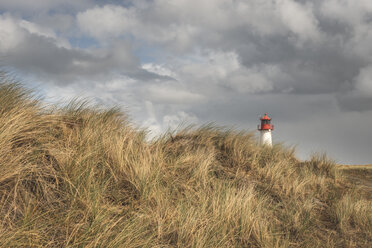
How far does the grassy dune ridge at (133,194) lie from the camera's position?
322cm

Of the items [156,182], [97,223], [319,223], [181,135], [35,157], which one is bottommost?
[319,223]

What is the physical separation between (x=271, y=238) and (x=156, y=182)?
1.75 m

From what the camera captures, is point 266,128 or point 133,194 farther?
point 266,128

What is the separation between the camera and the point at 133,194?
4191mm

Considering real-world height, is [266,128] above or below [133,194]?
above

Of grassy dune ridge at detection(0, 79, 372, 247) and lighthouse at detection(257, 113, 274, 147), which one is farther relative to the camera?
lighthouse at detection(257, 113, 274, 147)

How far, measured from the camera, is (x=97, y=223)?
3119 mm

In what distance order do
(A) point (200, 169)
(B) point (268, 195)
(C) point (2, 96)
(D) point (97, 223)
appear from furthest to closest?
(B) point (268, 195) < (A) point (200, 169) < (C) point (2, 96) < (D) point (97, 223)

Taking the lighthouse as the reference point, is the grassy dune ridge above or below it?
below

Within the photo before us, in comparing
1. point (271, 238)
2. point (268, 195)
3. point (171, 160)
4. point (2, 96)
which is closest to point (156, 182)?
point (171, 160)

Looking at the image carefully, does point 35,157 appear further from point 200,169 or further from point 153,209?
point 200,169

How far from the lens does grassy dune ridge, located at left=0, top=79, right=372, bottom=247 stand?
3.22 m

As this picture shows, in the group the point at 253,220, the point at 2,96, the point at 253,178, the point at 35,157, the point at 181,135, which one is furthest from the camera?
the point at 181,135

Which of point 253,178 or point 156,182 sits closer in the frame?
point 156,182
